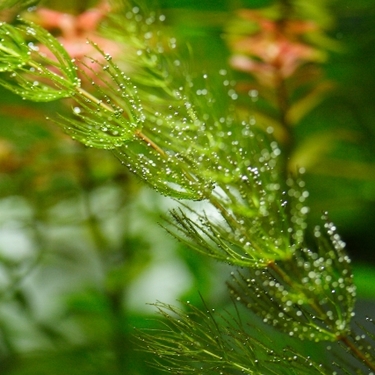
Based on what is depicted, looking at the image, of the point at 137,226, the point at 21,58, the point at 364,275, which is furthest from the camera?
the point at 137,226

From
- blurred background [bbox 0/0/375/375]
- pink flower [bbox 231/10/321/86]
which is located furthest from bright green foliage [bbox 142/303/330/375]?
pink flower [bbox 231/10/321/86]

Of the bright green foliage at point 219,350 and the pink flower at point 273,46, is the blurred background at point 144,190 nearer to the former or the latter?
the pink flower at point 273,46

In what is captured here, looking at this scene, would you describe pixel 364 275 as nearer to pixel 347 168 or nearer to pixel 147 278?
pixel 347 168

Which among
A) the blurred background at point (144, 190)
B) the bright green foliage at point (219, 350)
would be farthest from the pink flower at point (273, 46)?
the bright green foliage at point (219, 350)

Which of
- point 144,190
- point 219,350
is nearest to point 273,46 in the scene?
point 144,190

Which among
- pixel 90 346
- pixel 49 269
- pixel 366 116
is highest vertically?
pixel 366 116

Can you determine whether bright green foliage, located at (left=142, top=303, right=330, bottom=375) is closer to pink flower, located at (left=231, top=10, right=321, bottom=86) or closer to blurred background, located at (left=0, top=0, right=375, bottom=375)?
blurred background, located at (left=0, top=0, right=375, bottom=375)

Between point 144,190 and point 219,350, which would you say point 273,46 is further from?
point 219,350

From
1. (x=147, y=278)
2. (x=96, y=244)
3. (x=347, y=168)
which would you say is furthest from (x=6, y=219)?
(x=347, y=168)
